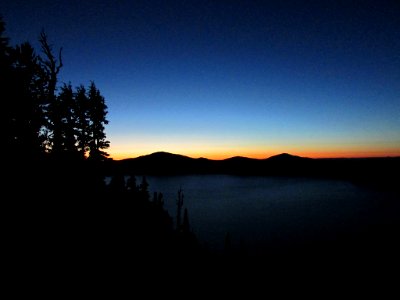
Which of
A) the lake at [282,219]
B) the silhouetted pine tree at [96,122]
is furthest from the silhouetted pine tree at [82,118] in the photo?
the lake at [282,219]

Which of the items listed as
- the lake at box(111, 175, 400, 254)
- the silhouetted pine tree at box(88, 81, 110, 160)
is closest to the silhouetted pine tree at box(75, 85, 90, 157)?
the silhouetted pine tree at box(88, 81, 110, 160)

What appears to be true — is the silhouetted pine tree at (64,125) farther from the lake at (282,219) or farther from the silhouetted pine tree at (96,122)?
the lake at (282,219)

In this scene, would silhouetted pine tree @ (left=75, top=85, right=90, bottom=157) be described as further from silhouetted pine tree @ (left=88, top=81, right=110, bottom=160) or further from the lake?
the lake

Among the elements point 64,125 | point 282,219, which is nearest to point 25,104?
point 64,125

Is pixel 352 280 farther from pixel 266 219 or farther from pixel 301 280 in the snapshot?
pixel 266 219

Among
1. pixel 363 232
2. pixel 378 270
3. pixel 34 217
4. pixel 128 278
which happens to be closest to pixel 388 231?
pixel 363 232

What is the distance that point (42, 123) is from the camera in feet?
60.4

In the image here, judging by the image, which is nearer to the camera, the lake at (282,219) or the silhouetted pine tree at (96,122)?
the silhouetted pine tree at (96,122)

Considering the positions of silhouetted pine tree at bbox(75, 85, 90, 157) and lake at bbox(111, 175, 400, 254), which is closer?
silhouetted pine tree at bbox(75, 85, 90, 157)

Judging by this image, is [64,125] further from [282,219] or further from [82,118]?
[282,219]

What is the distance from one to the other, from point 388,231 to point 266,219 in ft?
161

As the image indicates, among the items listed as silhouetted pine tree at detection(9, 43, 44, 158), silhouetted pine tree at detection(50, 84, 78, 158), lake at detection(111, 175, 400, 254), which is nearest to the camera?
silhouetted pine tree at detection(9, 43, 44, 158)

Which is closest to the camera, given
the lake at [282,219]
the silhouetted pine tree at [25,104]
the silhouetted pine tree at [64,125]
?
the silhouetted pine tree at [25,104]

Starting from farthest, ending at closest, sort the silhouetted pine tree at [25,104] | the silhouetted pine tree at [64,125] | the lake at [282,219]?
the lake at [282,219], the silhouetted pine tree at [64,125], the silhouetted pine tree at [25,104]
